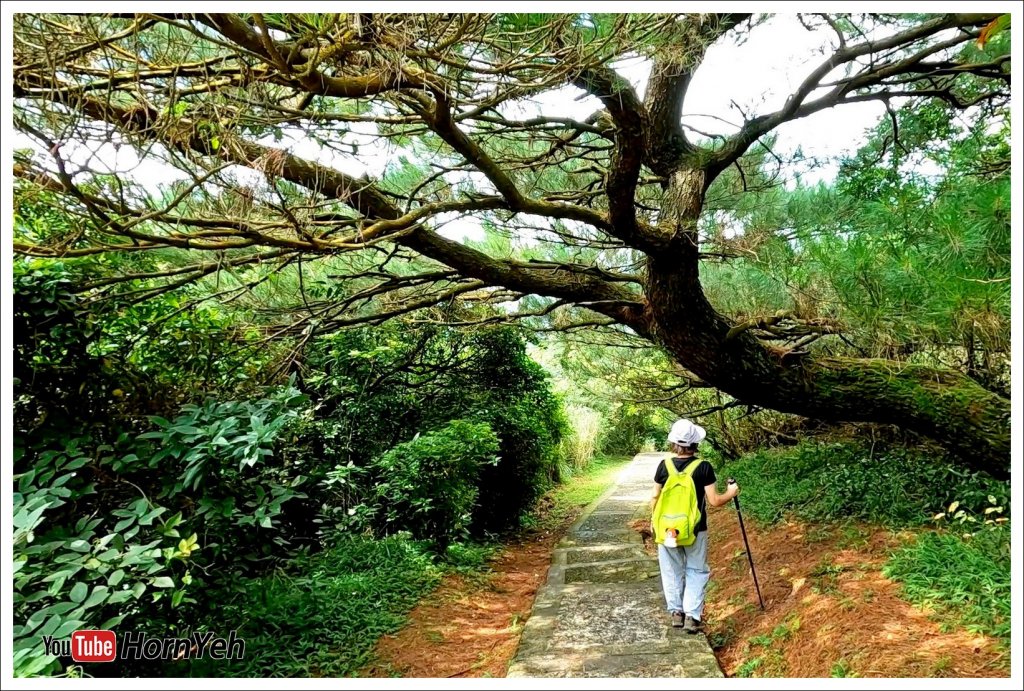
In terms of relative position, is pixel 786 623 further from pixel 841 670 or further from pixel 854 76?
pixel 854 76

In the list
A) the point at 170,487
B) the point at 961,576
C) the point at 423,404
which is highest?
the point at 423,404

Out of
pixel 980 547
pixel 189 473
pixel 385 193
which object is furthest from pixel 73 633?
pixel 980 547

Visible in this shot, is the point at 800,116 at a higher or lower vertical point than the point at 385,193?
higher

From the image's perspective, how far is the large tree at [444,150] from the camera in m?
1.83

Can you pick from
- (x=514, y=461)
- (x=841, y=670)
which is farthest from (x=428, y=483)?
(x=841, y=670)

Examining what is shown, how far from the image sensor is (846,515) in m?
4.15

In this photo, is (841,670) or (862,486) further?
(862,486)

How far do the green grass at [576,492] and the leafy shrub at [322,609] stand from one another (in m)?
3.31

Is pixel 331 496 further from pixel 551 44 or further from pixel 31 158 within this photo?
pixel 551 44

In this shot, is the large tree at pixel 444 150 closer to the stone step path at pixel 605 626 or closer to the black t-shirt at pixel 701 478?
the black t-shirt at pixel 701 478

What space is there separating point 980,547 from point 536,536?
466cm

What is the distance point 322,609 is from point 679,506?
2.29m

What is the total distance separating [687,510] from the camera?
9.61ft

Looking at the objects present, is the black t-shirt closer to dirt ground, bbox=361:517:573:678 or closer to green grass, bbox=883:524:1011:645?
green grass, bbox=883:524:1011:645
